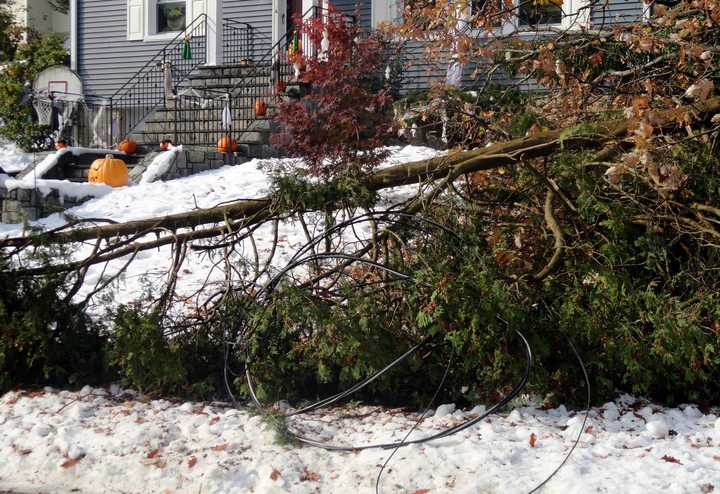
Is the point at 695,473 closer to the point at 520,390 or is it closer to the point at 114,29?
the point at 520,390

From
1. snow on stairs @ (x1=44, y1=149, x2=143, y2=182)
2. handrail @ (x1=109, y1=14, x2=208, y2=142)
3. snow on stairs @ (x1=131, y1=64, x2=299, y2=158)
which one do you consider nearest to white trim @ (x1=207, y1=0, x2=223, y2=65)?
handrail @ (x1=109, y1=14, x2=208, y2=142)

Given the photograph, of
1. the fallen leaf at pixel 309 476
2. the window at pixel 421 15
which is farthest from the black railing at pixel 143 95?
the fallen leaf at pixel 309 476

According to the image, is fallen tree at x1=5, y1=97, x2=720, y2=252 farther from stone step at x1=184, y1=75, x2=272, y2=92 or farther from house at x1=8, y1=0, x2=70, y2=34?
house at x1=8, y1=0, x2=70, y2=34

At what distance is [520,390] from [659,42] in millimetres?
2594

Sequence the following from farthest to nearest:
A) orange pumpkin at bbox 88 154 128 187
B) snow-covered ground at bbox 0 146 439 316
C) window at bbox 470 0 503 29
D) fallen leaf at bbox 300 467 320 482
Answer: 1. orange pumpkin at bbox 88 154 128 187
2. snow-covered ground at bbox 0 146 439 316
3. window at bbox 470 0 503 29
4. fallen leaf at bbox 300 467 320 482

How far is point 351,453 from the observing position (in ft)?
13.2

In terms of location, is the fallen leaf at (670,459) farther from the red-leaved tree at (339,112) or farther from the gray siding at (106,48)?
the gray siding at (106,48)

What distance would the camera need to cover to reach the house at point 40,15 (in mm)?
22109

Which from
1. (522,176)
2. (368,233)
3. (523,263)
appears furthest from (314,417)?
(368,233)

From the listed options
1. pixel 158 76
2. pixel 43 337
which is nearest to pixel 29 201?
pixel 43 337

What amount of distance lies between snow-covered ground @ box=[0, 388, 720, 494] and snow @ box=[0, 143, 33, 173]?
11.2 meters

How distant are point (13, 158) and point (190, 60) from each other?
12.8ft

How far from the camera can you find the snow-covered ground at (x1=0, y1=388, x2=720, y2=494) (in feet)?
11.8

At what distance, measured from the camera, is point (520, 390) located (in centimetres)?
442
